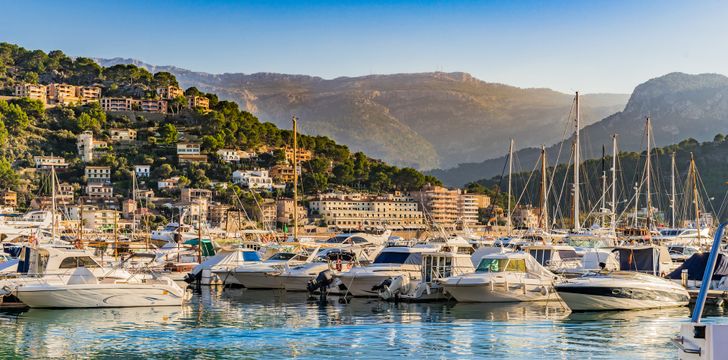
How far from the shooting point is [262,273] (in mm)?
42156

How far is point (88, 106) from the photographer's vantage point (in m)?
180

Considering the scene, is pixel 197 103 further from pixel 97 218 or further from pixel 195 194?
pixel 97 218

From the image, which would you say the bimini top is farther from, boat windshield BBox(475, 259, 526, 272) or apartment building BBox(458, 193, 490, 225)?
apartment building BBox(458, 193, 490, 225)

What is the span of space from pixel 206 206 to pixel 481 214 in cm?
5948

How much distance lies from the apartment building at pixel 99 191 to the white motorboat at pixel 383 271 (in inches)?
4518

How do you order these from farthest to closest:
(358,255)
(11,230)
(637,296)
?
1. (11,230)
2. (358,255)
3. (637,296)

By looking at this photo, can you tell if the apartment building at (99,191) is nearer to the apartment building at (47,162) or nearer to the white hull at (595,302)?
the apartment building at (47,162)

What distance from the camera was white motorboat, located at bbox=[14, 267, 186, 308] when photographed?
100 feet

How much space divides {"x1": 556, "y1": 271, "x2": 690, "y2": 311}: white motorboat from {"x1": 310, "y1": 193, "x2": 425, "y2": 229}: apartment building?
121405 millimetres

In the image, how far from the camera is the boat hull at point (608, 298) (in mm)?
30109

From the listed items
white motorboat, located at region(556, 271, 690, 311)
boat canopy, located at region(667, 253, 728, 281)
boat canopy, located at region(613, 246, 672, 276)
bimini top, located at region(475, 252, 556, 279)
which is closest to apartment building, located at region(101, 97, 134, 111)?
boat canopy, located at region(613, 246, 672, 276)

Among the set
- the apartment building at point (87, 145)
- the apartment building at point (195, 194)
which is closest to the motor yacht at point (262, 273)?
the apartment building at point (195, 194)

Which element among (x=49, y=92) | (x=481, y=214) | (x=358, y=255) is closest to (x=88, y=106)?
(x=49, y=92)

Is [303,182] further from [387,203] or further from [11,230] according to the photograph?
[11,230]
